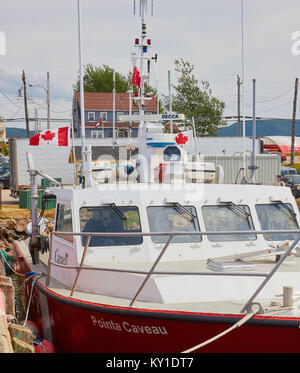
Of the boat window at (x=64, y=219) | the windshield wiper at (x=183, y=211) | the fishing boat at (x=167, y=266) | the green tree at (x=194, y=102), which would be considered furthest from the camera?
the green tree at (x=194, y=102)

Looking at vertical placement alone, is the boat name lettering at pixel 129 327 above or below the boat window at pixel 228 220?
below

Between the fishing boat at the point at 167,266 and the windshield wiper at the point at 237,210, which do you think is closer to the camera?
the fishing boat at the point at 167,266

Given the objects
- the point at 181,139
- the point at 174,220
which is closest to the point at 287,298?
the point at 174,220

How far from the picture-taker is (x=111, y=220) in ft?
27.2

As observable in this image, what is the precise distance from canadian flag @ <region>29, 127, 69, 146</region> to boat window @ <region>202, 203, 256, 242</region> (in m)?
4.25

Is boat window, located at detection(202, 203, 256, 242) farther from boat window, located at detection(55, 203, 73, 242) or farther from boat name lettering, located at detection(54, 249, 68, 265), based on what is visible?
boat name lettering, located at detection(54, 249, 68, 265)

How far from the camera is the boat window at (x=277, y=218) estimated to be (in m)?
8.80

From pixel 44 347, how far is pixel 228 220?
3.37 m

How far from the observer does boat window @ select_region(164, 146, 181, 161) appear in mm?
10695

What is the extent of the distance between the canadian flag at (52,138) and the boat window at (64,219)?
8.69 feet

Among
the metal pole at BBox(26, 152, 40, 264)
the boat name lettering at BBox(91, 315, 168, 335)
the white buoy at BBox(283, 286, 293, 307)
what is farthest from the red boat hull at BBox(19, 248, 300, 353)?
the metal pole at BBox(26, 152, 40, 264)

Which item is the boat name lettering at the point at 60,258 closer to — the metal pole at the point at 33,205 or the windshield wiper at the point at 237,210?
the metal pole at the point at 33,205

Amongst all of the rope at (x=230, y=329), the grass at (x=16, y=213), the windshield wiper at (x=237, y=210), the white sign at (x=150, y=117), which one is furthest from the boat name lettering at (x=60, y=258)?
the grass at (x=16, y=213)

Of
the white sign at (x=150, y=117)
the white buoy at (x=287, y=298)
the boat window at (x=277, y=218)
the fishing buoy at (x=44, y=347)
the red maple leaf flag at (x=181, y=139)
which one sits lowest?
the fishing buoy at (x=44, y=347)
